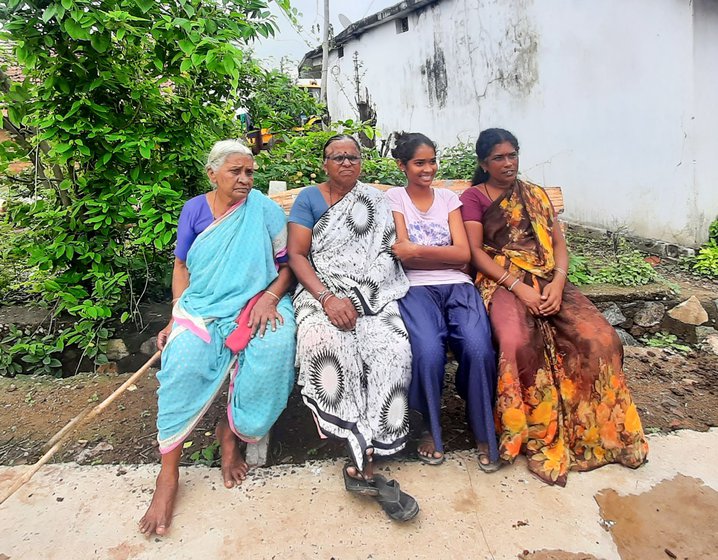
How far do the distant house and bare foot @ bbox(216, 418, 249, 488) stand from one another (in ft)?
15.2

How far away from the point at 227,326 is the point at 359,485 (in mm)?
970

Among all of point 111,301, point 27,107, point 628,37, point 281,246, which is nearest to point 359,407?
point 281,246

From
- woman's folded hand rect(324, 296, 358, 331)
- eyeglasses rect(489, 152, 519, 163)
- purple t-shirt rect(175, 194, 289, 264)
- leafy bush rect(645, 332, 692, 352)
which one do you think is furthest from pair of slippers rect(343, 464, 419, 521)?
leafy bush rect(645, 332, 692, 352)

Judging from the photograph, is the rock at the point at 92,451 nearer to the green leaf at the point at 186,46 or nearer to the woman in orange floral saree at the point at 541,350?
the woman in orange floral saree at the point at 541,350

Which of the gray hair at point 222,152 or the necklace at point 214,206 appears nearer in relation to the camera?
the gray hair at point 222,152

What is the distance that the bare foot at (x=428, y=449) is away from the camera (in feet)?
7.93

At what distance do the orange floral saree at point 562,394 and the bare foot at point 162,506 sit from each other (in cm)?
154

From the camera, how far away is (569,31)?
5.82 metres

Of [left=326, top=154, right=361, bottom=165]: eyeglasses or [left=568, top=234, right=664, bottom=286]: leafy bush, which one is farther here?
[left=568, top=234, right=664, bottom=286]: leafy bush

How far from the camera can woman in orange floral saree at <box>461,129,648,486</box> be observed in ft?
7.77

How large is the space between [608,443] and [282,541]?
5.25 feet

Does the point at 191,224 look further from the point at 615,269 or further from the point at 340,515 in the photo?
the point at 615,269

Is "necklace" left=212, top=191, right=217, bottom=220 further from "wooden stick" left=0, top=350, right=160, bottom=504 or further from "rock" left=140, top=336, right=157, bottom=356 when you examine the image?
"rock" left=140, top=336, right=157, bottom=356

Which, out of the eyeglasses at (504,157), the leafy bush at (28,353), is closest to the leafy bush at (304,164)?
the eyeglasses at (504,157)
